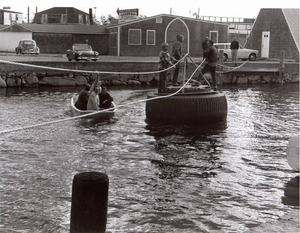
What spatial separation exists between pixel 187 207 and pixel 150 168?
2.56 metres

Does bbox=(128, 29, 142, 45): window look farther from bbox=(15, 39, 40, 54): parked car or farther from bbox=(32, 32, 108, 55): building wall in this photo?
bbox=(15, 39, 40, 54): parked car

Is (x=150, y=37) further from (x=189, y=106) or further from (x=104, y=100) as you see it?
(x=189, y=106)

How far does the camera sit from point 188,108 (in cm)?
1527

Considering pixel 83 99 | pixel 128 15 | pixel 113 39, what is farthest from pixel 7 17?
pixel 83 99

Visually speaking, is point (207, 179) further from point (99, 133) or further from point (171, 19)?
point (171, 19)

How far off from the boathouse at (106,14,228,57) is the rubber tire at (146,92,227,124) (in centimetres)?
3223

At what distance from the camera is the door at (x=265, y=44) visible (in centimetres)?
4772

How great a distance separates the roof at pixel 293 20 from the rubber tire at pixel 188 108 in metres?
32.5

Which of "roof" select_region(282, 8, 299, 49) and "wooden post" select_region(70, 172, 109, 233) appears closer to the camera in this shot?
"wooden post" select_region(70, 172, 109, 233)

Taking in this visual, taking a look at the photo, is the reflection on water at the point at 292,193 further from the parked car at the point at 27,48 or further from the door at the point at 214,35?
the door at the point at 214,35

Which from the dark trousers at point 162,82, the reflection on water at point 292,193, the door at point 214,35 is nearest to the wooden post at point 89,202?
the reflection on water at point 292,193

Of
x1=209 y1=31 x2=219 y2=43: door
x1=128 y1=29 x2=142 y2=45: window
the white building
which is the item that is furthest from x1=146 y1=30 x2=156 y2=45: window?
the white building

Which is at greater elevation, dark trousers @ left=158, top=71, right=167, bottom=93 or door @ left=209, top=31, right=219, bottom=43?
door @ left=209, top=31, right=219, bottom=43

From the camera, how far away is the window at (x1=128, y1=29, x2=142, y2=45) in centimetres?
4719
